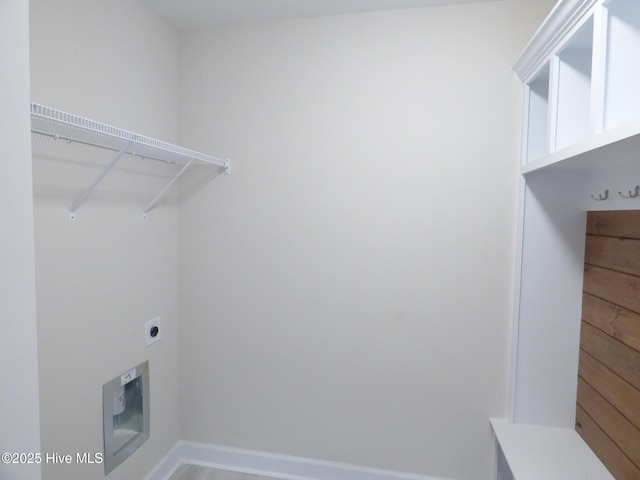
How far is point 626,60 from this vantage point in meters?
0.97

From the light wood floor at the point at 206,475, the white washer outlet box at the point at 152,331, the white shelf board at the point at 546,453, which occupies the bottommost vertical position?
the light wood floor at the point at 206,475

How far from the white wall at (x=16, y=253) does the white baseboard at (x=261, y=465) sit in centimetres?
166

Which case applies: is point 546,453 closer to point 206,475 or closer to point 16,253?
point 206,475

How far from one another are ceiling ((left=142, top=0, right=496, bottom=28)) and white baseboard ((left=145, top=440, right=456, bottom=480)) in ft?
8.29

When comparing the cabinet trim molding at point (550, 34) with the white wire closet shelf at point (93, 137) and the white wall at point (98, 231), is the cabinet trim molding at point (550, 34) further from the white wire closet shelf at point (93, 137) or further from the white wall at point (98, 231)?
the white wall at point (98, 231)

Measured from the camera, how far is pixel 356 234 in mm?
1905

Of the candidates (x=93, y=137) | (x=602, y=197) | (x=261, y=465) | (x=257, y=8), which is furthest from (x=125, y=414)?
(x=602, y=197)

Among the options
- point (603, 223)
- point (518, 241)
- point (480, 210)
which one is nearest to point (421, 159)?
point (480, 210)

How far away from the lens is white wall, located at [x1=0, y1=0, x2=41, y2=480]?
59cm

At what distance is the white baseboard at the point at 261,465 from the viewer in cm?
195

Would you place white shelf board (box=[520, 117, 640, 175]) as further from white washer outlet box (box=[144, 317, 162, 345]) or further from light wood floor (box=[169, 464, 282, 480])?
light wood floor (box=[169, 464, 282, 480])

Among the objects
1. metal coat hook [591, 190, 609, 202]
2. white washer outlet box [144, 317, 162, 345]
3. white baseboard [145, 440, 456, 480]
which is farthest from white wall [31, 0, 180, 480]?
metal coat hook [591, 190, 609, 202]

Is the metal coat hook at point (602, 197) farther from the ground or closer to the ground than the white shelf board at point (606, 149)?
closer to the ground

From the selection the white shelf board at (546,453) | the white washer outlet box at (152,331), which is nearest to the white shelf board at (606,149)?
the white shelf board at (546,453)
